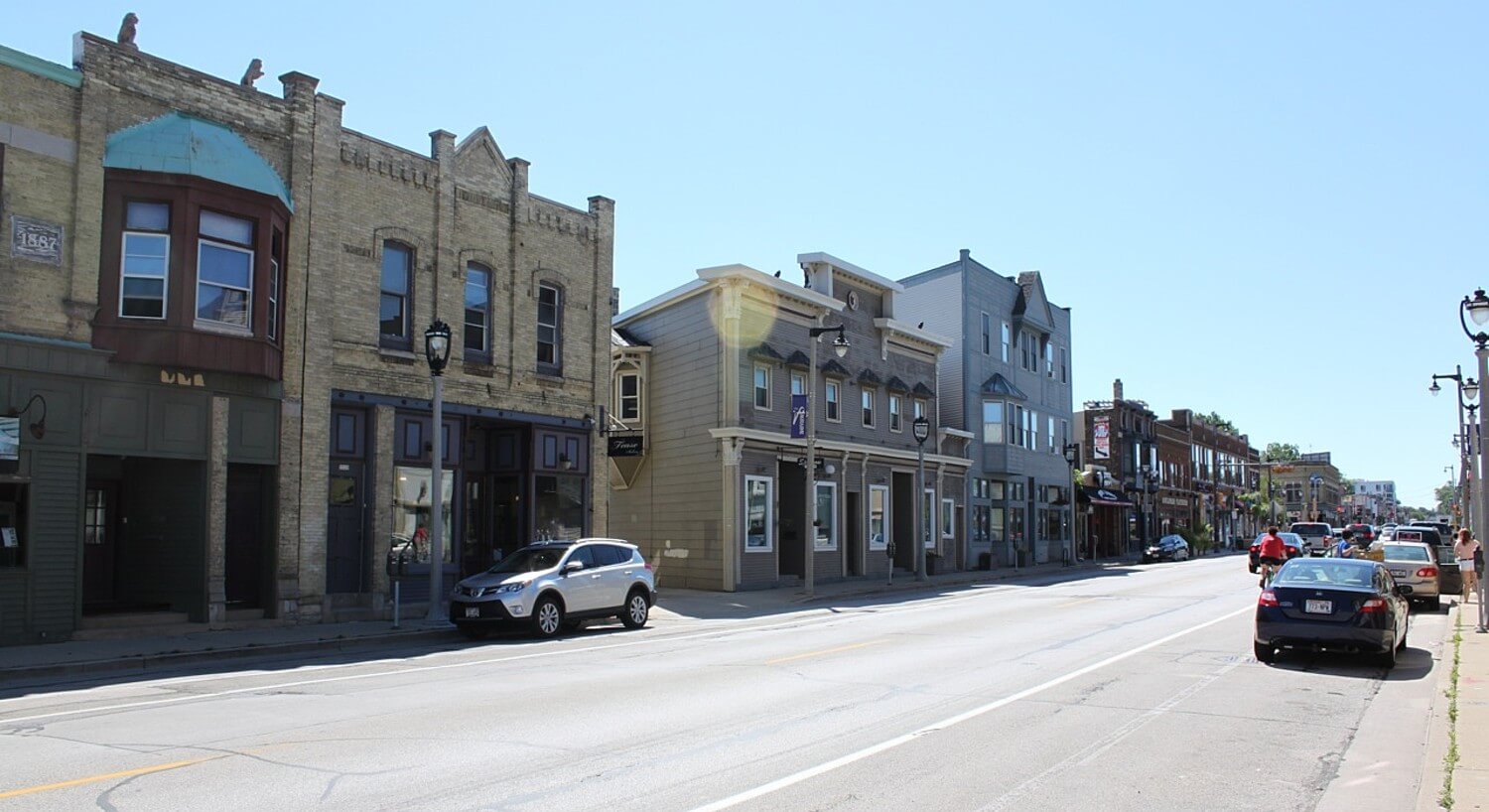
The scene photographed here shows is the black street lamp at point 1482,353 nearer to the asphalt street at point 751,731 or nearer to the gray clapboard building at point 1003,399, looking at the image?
the asphalt street at point 751,731

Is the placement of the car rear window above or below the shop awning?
below

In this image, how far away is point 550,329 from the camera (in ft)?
83.2

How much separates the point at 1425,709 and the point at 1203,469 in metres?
79.5

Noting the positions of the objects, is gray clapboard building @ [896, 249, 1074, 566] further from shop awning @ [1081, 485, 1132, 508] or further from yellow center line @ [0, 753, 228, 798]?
yellow center line @ [0, 753, 228, 798]

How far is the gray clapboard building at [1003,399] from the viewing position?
1758 inches

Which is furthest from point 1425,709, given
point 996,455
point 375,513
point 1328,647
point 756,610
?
point 996,455

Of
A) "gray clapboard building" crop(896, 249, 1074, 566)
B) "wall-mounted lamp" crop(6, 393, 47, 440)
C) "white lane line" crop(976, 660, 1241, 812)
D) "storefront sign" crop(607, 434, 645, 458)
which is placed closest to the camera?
"white lane line" crop(976, 660, 1241, 812)

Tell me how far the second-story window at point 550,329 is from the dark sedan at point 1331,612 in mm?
16093

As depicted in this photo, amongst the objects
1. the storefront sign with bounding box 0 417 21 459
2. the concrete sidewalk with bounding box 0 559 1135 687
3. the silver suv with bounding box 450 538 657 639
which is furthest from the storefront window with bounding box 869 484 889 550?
the storefront sign with bounding box 0 417 21 459

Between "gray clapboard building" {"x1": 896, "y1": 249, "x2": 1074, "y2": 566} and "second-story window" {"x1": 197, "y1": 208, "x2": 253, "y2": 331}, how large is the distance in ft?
101

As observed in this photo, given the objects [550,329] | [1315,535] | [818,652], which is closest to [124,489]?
[550,329]

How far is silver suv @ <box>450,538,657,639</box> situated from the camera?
59.0ft

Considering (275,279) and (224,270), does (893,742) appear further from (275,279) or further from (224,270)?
(275,279)

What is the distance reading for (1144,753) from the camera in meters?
8.59
